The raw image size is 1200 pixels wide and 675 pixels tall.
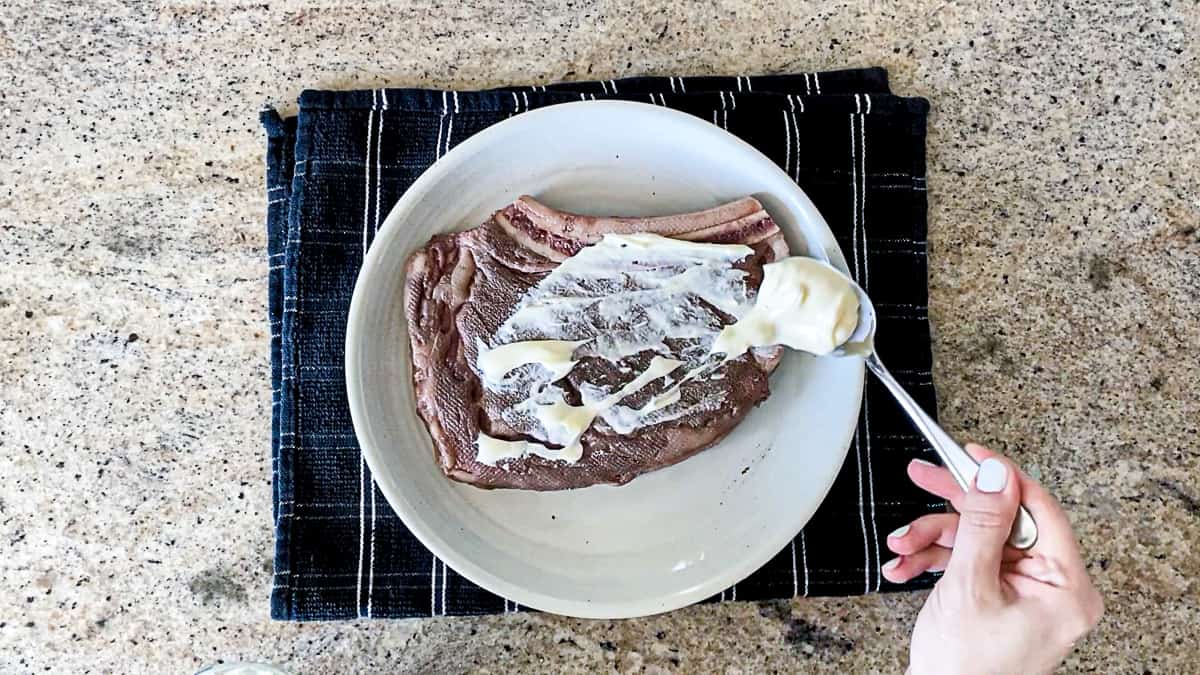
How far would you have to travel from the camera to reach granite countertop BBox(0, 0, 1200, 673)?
4.57 feet

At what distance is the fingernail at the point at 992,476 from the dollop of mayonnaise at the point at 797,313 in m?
0.23

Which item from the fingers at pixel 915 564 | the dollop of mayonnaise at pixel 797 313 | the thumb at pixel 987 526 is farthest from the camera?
the fingers at pixel 915 564

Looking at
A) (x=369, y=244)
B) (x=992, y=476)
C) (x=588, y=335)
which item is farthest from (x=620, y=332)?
(x=992, y=476)

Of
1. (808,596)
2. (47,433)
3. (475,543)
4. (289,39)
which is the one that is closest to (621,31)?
(289,39)

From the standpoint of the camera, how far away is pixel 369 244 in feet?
4.48

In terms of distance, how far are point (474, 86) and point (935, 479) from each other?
0.86 m

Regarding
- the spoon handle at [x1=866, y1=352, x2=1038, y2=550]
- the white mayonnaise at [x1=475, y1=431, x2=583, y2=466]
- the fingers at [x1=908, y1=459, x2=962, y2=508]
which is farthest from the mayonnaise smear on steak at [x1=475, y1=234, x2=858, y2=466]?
the fingers at [x1=908, y1=459, x2=962, y2=508]

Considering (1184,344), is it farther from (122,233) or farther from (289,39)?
(122,233)

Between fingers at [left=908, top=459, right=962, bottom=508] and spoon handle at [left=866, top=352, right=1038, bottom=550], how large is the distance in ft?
0.16

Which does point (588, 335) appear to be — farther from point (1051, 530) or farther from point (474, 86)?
point (1051, 530)

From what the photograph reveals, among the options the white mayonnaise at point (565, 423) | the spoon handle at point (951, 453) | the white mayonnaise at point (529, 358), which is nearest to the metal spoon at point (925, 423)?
the spoon handle at point (951, 453)

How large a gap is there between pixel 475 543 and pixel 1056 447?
863 mm

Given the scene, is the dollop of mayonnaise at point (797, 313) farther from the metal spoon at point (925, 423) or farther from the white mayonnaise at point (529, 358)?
the white mayonnaise at point (529, 358)

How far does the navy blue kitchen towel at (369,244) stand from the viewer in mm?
1356
